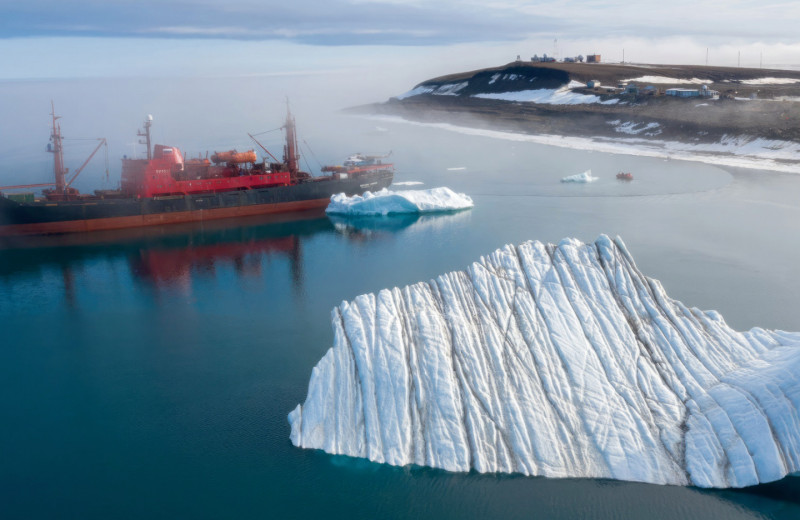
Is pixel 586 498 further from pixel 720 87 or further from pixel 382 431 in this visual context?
pixel 720 87

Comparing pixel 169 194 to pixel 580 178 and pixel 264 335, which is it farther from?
pixel 580 178

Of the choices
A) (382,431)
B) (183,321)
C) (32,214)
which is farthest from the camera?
(32,214)

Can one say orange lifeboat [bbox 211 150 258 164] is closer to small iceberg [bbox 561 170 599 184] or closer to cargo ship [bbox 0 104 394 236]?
cargo ship [bbox 0 104 394 236]

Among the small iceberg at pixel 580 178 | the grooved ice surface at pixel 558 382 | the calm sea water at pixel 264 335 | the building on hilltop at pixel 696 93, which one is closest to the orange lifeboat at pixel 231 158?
the calm sea water at pixel 264 335

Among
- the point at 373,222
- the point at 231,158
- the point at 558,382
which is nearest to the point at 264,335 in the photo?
the point at 558,382

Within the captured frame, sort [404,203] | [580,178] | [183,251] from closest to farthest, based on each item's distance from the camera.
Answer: [183,251], [404,203], [580,178]

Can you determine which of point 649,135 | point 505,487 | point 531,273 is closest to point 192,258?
point 531,273
